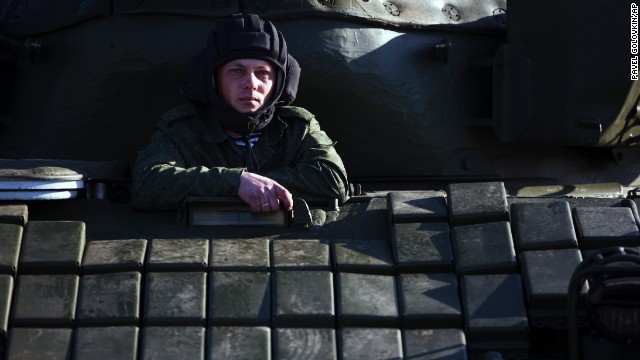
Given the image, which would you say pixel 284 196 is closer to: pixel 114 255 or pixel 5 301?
pixel 114 255

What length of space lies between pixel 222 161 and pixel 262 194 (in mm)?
603

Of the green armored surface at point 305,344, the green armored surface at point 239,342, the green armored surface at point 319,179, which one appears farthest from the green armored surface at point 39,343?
the green armored surface at point 305,344

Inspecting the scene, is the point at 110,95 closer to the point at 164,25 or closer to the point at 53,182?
the point at 164,25

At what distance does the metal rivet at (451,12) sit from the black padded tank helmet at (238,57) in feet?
3.84

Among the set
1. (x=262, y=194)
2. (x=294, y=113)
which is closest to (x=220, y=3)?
(x=294, y=113)

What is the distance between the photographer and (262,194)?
235 inches

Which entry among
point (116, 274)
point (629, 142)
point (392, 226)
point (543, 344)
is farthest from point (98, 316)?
point (629, 142)

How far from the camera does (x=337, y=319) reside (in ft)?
17.8

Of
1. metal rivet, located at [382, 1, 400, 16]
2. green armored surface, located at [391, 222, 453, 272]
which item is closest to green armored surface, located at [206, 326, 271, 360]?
green armored surface, located at [391, 222, 453, 272]

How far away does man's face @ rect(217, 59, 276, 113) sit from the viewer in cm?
642

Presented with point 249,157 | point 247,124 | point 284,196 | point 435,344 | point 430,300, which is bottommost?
point 435,344

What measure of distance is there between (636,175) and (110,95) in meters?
3.12

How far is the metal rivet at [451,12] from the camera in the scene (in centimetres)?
731

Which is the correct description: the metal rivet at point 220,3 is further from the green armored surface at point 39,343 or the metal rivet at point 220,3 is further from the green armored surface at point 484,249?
the green armored surface at point 39,343
